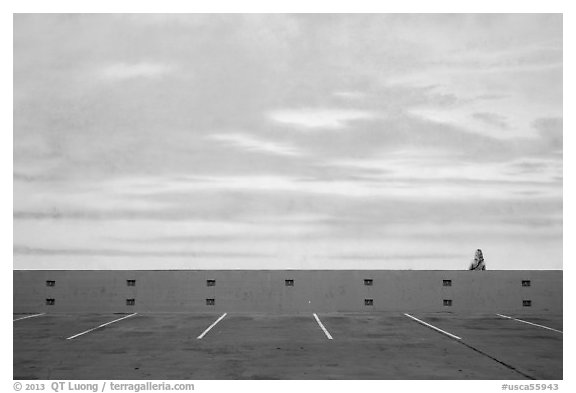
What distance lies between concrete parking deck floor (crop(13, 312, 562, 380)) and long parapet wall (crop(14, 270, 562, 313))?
2.12 m

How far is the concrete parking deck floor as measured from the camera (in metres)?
9.96

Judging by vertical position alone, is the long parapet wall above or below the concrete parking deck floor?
above

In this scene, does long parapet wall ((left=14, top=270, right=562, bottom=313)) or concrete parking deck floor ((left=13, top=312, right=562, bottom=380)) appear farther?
long parapet wall ((left=14, top=270, right=562, bottom=313))

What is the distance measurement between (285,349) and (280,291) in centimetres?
841

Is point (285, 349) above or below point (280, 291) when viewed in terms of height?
below

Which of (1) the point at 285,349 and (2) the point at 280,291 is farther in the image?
(2) the point at 280,291

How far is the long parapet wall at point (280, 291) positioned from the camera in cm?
2064

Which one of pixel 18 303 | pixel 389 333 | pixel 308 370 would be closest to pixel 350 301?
pixel 389 333

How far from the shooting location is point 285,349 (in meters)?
12.2

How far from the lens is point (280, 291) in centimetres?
2064

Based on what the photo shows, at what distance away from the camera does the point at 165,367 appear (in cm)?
1034

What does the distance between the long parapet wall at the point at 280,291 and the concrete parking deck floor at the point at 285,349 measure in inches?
83.4

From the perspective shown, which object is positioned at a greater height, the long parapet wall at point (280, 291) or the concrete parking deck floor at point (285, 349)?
the long parapet wall at point (280, 291)
